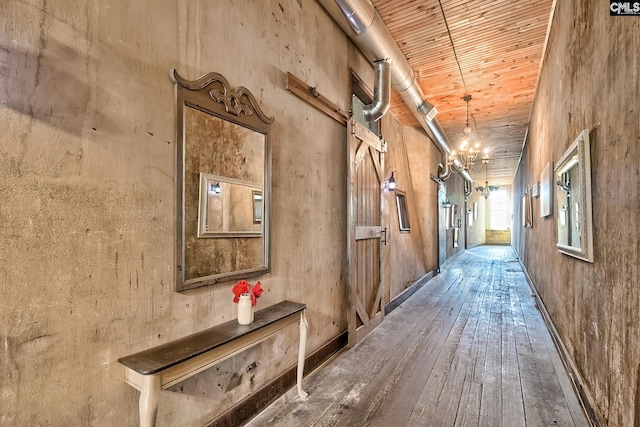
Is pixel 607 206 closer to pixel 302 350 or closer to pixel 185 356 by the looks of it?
pixel 302 350

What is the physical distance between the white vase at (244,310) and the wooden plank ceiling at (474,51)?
10.1 feet

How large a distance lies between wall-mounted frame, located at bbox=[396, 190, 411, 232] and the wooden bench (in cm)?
405

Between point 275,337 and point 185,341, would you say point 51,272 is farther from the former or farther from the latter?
Answer: point 275,337

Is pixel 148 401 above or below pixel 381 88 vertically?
below

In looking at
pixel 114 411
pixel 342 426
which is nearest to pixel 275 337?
pixel 342 426

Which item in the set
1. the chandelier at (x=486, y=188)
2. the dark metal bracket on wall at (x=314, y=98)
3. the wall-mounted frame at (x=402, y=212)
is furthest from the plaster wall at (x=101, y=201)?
the chandelier at (x=486, y=188)

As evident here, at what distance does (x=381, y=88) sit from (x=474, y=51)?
1.56 m

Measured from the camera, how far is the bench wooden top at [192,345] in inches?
52.1

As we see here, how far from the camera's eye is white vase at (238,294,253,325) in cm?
185

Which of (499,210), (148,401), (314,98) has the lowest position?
(148,401)

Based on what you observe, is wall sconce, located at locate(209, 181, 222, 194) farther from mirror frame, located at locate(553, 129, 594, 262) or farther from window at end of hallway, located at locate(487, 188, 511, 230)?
window at end of hallway, located at locate(487, 188, 511, 230)

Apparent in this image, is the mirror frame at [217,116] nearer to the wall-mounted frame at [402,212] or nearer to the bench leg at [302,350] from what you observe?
the bench leg at [302,350]

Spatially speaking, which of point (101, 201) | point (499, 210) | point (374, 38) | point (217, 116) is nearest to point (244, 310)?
point (101, 201)

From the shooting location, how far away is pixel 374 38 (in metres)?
3.04
